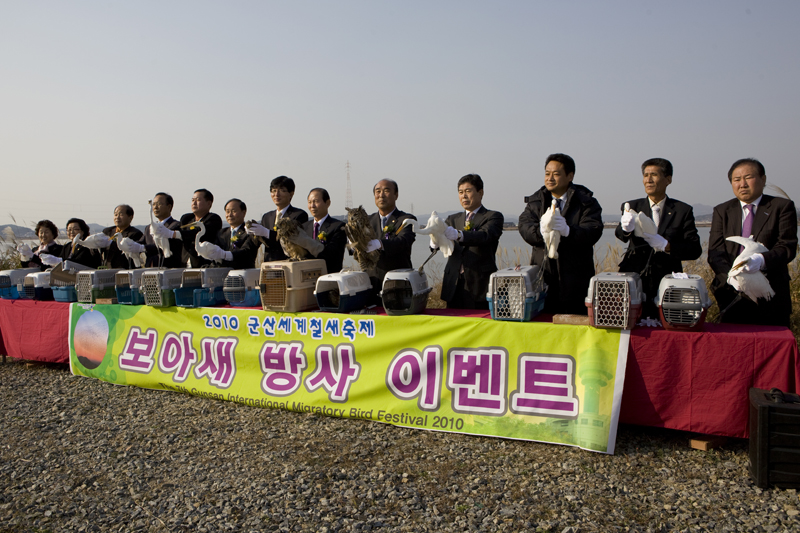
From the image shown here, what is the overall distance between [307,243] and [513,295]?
1.62 metres

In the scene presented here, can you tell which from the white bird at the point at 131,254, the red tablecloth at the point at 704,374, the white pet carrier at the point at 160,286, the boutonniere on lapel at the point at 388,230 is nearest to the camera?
the red tablecloth at the point at 704,374

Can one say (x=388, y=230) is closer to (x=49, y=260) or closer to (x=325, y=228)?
(x=325, y=228)

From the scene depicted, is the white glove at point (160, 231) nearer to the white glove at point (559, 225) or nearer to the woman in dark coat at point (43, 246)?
the woman in dark coat at point (43, 246)

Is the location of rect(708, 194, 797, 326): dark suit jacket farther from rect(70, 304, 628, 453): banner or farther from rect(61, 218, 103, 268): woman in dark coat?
rect(61, 218, 103, 268): woman in dark coat

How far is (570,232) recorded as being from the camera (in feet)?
10.7

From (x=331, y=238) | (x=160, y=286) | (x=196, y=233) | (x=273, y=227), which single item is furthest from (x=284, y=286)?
(x=196, y=233)

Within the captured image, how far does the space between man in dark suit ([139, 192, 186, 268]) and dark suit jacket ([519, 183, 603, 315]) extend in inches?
130

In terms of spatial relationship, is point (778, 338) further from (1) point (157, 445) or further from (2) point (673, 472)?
(1) point (157, 445)

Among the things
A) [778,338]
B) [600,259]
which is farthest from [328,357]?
[600,259]

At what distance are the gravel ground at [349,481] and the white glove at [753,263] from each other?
3.08 feet

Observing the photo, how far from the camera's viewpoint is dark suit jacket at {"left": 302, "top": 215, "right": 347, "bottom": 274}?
4.35m

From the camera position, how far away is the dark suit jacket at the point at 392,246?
12.8 ft

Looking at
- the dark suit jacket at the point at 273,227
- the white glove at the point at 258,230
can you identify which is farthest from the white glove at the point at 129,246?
the white glove at the point at 258,230

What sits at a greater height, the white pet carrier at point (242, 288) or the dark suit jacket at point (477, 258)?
the dark suit jacket at point (477, 258)
